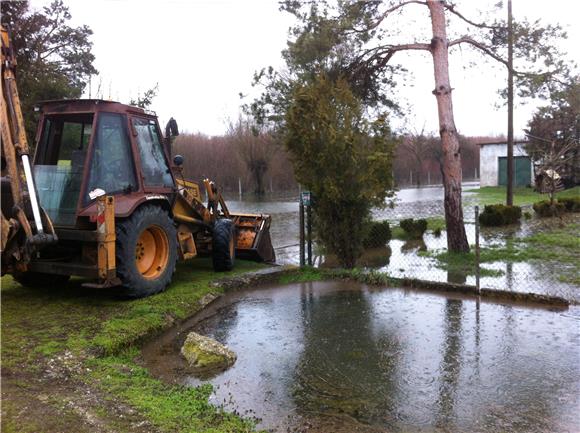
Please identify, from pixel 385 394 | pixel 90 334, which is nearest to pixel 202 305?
pixel 90 334

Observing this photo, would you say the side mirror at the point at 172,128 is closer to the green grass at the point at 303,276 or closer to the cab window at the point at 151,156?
the cab window at the point at 151,156

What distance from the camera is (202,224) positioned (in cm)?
924

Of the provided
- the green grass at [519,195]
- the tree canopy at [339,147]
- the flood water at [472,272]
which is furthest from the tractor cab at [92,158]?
the green grass at [519,195]

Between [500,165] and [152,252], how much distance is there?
119 feet

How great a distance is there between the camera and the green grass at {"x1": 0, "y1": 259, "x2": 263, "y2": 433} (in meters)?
4.00

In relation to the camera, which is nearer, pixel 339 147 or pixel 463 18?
pixel 339 147

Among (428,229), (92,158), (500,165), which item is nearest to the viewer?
(92,158)

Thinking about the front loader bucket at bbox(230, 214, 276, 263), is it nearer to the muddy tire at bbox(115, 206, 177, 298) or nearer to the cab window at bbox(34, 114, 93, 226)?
the muddy tire at bbox(115, 206, 177, 298)

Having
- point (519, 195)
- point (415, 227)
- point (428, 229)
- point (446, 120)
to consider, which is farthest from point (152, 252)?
point (519, 195)

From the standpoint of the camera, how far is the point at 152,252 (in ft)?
25.1

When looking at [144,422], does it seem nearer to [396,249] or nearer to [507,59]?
[396,249]

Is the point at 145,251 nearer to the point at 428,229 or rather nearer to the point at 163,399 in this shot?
the point at 163,399

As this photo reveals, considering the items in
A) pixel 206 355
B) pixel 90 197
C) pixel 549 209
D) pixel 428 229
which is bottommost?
pixel 206 355

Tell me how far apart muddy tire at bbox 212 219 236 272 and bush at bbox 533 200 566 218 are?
14156 millimetres
